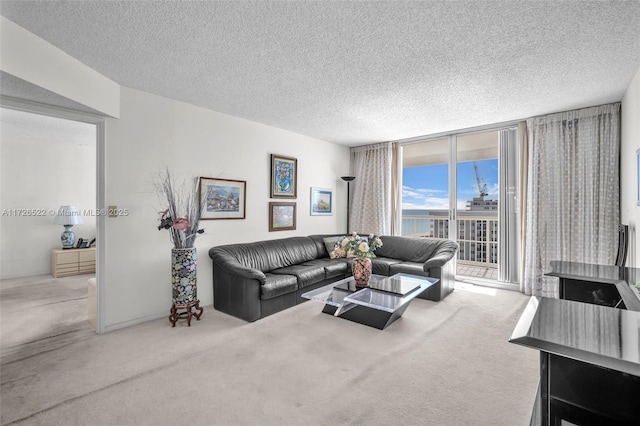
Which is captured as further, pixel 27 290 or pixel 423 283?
pixel 27 290

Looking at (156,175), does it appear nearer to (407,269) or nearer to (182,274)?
(182,274)

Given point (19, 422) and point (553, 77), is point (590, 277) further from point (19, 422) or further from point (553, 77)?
point (19, 422)

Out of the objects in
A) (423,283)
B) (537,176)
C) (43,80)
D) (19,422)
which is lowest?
(19,422)

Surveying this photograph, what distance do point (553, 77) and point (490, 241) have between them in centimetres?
339

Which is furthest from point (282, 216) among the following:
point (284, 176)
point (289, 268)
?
point (289, 268)

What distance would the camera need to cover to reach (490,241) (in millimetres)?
5602

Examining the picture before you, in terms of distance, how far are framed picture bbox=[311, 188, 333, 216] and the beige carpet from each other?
2.63 m

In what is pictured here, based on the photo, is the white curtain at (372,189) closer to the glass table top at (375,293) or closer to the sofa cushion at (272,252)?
the sofa cushion at (272,252)

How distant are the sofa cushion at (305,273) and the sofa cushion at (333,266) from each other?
0.11 meters

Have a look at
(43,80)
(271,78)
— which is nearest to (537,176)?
(271,78)

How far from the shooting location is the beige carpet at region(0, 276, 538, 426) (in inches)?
73.0

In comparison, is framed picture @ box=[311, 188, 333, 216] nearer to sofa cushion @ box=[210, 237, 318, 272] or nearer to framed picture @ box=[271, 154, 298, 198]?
framed picture @ box=[271, 154, 298, 198]

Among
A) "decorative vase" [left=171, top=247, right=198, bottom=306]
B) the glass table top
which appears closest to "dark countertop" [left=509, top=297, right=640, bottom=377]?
the glass table top

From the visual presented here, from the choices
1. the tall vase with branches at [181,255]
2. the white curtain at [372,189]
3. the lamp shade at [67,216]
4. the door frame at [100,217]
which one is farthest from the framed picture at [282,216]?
the lamp shade at [67,216]
